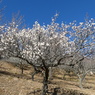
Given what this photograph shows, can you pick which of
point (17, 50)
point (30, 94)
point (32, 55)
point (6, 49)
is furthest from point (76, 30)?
point (30, 94)

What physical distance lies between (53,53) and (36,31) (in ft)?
5.89

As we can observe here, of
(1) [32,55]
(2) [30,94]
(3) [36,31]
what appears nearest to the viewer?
(1) [32,55]

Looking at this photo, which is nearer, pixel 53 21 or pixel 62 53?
pixel 62 53

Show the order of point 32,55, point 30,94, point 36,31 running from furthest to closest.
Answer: point 30,94 < point 36,31 < point 32,55

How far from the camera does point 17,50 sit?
9.52 meters

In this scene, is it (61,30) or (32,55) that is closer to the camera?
(32,55)

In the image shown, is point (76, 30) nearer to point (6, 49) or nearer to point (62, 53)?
point (62, 53)

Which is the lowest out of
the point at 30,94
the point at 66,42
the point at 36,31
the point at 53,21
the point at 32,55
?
the point at 30,94

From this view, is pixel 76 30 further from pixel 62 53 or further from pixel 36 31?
pixel 36 31

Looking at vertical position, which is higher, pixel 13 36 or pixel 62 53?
pixel 13 36

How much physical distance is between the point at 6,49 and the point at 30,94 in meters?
4.48

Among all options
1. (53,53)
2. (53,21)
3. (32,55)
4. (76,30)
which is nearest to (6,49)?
(32,55)

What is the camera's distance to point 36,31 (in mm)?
10070

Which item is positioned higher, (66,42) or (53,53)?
(66,42)
